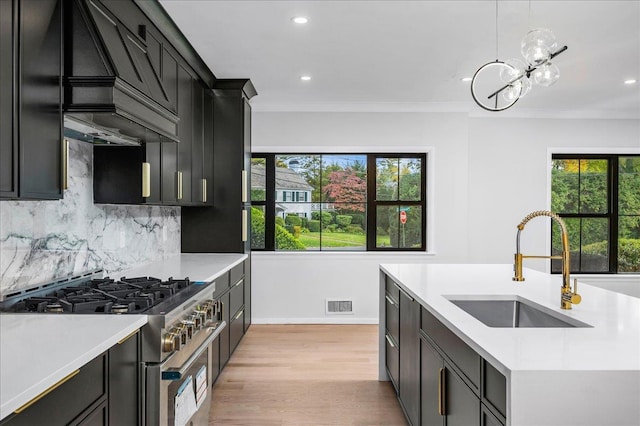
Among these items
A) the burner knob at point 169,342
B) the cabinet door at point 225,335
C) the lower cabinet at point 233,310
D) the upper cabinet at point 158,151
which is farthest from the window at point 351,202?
the burner knob at point 169,342

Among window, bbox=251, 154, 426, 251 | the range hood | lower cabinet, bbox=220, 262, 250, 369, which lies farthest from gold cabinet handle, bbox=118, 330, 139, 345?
window, bbox=251, 154, 426, 251

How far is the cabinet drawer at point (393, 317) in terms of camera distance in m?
3.05

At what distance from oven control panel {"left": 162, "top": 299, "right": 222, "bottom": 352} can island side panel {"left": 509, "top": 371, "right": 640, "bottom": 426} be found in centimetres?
133

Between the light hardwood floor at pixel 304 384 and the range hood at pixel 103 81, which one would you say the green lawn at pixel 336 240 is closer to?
the light hardwood floor at pixel 304 384

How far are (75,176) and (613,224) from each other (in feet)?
19.5

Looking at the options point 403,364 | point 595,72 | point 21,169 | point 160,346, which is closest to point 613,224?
point 595,72

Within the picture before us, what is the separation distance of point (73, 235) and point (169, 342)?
1.10 m

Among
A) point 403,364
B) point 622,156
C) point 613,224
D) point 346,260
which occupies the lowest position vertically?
point 403,364

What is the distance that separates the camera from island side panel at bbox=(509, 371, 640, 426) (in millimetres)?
1189

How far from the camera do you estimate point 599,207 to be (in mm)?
5863

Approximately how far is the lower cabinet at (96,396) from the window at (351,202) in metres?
3.86

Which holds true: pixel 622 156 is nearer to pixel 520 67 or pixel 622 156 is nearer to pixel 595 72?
pixel 595 72

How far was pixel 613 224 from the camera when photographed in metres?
5.84

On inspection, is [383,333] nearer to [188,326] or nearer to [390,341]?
[390,341]
